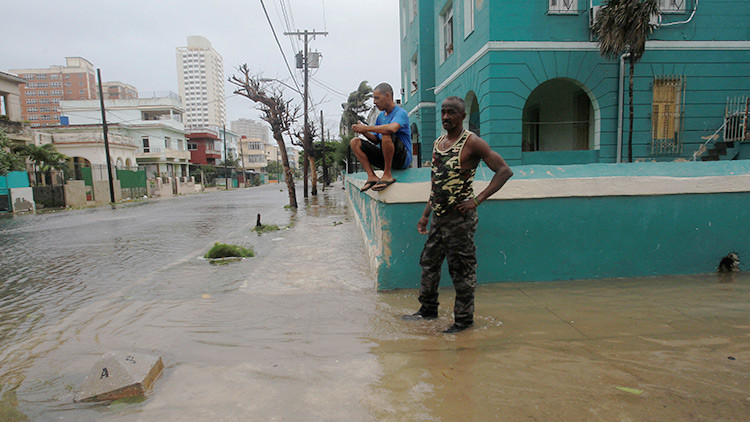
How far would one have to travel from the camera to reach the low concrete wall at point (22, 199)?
19.3m

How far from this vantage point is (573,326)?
3123 mm

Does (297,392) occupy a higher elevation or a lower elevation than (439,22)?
lower

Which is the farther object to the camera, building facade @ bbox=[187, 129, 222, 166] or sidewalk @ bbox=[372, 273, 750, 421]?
building facade @ bbox=[187, 129, 222, 166]

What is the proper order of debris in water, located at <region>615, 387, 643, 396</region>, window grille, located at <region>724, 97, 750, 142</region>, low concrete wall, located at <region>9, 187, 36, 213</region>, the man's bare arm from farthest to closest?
low concrete wall, located at <region>9, 187, 36, 213</region>, window grille, located at <region>724, 97, 750, 142</region>, the man's bare arm, debris in water, located at <region>615, 387, 643, 396</region>

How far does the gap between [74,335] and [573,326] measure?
3.89 meters

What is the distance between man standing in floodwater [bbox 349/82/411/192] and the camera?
388 cm

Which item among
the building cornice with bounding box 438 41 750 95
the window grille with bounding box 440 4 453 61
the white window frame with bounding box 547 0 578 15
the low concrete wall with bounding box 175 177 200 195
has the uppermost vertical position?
the window grille with bounding box 440 4 453 61

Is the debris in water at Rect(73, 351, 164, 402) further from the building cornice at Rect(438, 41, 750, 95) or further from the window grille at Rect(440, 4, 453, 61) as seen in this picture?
the window grille at Rect(440, 4, 453, 61)

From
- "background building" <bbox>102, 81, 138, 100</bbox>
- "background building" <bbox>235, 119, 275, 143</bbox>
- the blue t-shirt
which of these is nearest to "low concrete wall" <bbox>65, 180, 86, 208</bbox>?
the blue t-shirt

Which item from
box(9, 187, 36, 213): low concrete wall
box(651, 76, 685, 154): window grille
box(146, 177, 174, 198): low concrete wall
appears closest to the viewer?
box(651, 76, 685, 154): window grille

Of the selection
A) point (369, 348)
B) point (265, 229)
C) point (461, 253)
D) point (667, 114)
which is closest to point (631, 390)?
point (461, 253)

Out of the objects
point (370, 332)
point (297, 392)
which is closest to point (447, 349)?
point (370, 332)

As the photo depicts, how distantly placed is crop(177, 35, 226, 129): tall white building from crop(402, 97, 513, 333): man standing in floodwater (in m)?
137

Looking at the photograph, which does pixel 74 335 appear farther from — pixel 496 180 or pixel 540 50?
pixel 540 50
